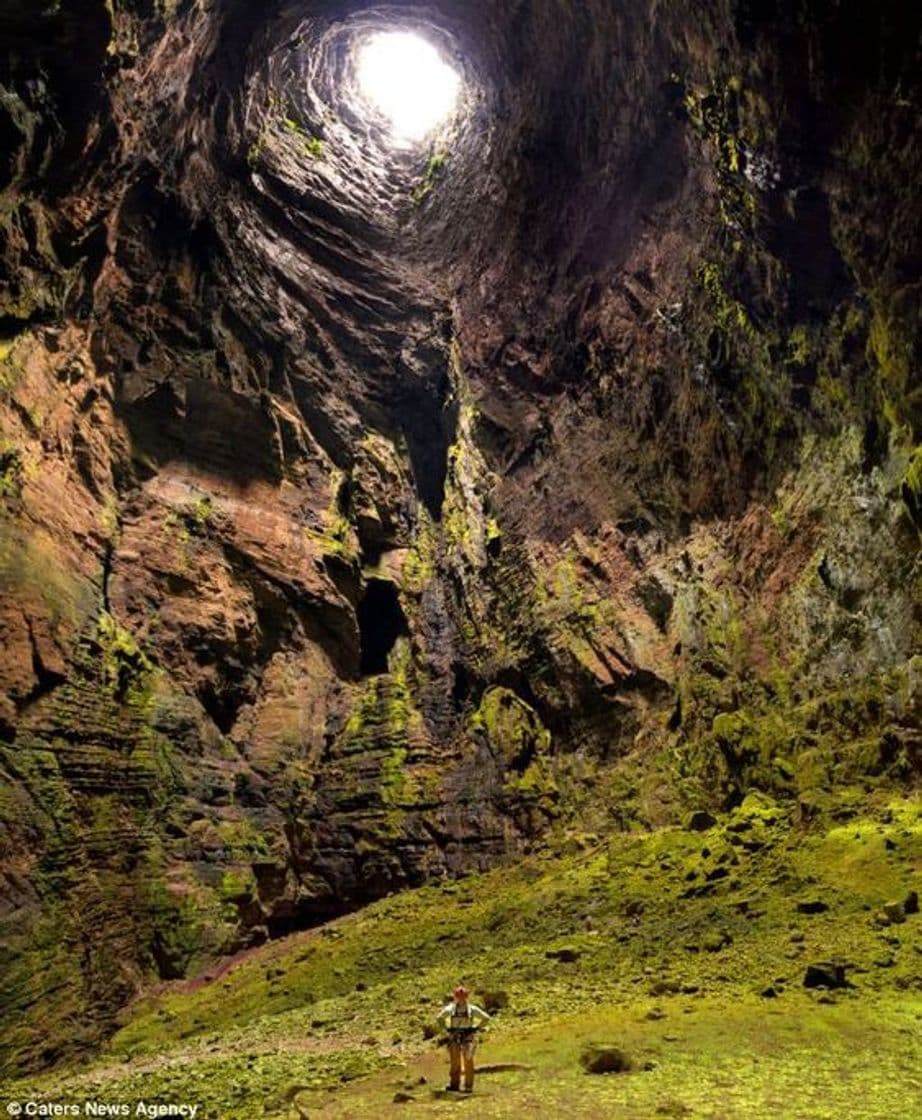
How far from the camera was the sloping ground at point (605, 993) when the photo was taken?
6.57 m

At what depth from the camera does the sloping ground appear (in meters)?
6.57

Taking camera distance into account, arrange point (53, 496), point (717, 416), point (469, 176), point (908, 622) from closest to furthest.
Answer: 1. point (908, 622)
2. point (53, 496)
3. point (717, 416)
4. point (469, 176)

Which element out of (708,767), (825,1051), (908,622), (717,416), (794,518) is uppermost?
(717,416)

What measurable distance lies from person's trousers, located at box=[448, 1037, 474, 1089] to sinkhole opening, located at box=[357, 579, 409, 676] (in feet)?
45.7

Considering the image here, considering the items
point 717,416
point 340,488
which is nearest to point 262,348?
point 340,488

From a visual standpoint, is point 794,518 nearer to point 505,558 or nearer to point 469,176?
point 505,558

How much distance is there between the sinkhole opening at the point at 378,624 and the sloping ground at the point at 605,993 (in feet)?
23.3

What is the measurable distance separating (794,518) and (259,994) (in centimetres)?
1355

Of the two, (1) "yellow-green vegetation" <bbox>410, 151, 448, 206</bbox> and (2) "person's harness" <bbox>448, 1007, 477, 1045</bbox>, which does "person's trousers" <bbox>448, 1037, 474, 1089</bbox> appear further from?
(1) "yellow-green vegetation" <bbox>410, 151, 448, 206</bbox>

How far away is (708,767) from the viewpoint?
14.7 meters

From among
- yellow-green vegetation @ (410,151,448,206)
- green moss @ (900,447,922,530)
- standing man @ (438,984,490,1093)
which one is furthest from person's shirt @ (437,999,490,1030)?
yellow-green vegetation @ (410,151,448,206)

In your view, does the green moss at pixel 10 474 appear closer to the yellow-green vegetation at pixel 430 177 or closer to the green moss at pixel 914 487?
the green moss at pixel 914 487

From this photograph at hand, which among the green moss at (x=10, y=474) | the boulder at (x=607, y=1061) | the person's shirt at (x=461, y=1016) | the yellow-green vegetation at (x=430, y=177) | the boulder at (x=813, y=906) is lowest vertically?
the boulder at (x=607, y=1061)

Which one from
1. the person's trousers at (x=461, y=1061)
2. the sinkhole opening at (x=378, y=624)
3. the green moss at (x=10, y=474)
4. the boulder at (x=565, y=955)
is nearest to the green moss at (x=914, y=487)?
the boulder at (x=565, y=955)
